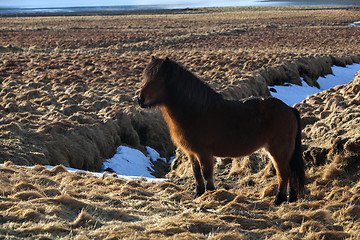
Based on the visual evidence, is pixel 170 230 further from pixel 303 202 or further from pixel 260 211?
pixel 303 202

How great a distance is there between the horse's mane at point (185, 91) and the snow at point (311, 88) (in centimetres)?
1164

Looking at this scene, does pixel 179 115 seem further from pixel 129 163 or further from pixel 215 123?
pixel 129 163

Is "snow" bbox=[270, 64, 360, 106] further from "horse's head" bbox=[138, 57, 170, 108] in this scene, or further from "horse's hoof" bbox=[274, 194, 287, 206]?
"horse's head" bbox=[138, 57, 170, 108]

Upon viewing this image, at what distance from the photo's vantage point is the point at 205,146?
5.45 meters

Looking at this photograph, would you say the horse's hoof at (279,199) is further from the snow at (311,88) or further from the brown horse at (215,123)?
the snow at (311,88)

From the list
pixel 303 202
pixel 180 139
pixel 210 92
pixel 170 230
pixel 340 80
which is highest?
pixel 210 92

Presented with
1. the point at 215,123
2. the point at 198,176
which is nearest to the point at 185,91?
the point at 215,123

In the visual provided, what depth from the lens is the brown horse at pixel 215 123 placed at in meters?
5.37

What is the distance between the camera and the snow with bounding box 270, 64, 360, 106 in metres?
17.5

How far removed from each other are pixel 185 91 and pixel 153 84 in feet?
1.62

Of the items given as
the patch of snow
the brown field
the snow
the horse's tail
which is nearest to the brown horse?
the horse's tail

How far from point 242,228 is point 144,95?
225cm

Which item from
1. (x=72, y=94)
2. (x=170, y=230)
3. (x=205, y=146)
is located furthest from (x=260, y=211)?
(x=72, y=94)

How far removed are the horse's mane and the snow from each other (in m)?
11.6
